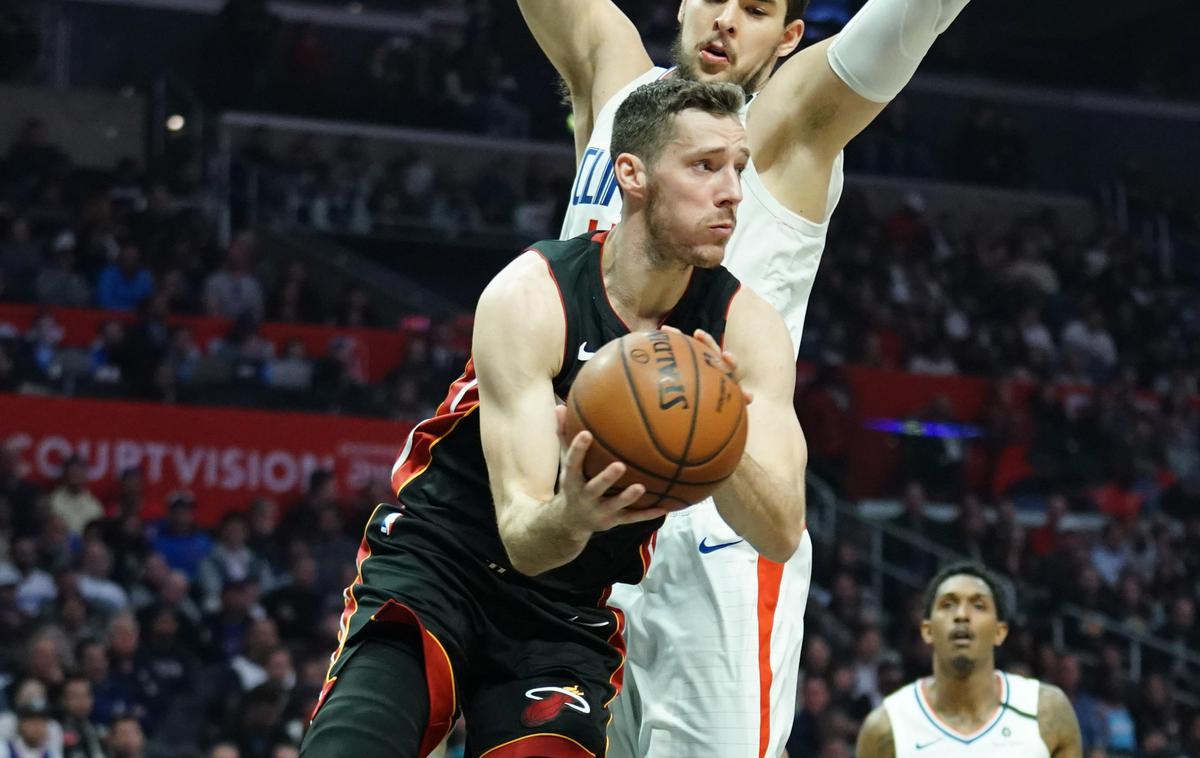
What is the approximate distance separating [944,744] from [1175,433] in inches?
398

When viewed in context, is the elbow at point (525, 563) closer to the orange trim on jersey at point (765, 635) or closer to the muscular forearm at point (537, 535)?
the muscular forearm at point (537, 535)

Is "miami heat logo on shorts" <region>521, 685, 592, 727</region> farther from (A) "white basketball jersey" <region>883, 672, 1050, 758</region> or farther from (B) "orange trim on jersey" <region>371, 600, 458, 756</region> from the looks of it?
(A) "white basketball jersey" <region>883, 672, 1050, 758</region>

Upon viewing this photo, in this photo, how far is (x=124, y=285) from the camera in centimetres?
1414

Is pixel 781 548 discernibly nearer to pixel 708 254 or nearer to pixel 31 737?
pixel 708 254

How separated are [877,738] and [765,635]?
3401mm

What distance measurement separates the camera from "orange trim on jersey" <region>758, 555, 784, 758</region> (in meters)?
4.25

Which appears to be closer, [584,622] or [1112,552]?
[584,622]

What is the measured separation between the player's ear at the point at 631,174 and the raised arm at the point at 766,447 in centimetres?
36

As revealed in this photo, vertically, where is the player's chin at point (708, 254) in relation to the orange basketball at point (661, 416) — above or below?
above

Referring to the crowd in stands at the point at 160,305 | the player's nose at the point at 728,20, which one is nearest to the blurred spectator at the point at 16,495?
the crowd in stands at the point at 160,305

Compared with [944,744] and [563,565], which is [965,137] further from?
[563,565]

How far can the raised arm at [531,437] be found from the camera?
10.4 ft

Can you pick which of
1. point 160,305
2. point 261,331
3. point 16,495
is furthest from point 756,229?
point 261,331

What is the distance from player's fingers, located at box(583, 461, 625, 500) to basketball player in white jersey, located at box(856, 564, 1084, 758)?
14.7 ft
